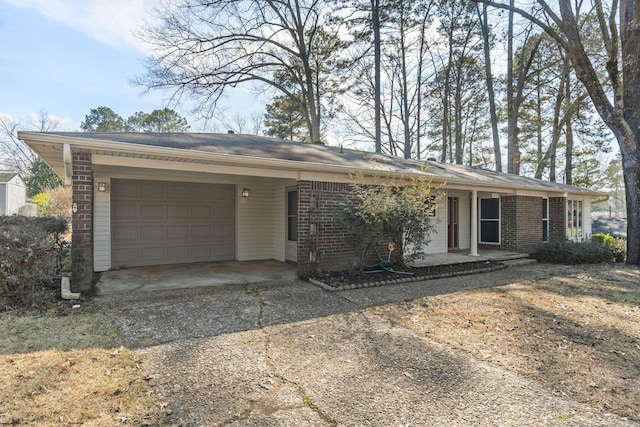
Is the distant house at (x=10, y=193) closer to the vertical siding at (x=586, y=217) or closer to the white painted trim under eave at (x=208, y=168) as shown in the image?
the white painted trim under eave at (x=208, y=168)

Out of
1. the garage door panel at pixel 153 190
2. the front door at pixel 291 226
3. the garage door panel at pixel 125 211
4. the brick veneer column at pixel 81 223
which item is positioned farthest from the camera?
the front door at pixel 291 226

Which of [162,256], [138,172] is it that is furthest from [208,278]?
[138,172]

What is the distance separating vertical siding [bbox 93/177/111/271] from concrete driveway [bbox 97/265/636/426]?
2755mm

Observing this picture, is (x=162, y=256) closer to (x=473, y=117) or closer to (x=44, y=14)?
(x=44, y=14)

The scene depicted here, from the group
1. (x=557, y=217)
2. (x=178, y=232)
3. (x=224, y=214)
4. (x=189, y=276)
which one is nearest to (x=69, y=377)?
(x=189, y=276)

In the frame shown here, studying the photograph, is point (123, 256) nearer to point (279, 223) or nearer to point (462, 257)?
point (279, 223)

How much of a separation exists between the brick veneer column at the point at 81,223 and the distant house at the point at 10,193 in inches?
878

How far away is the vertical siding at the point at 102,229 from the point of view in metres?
7.55

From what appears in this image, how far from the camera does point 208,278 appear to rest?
7.08 m

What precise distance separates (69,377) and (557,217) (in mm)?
14658

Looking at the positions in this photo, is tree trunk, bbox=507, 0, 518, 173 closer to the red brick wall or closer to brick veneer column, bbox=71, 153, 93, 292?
the red brick wall

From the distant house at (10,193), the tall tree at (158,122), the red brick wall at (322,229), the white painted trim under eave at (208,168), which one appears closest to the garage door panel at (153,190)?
the white painted trim under eave at (208,168)

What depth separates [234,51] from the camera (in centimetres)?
1647

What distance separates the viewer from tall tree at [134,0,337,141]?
1430cm
